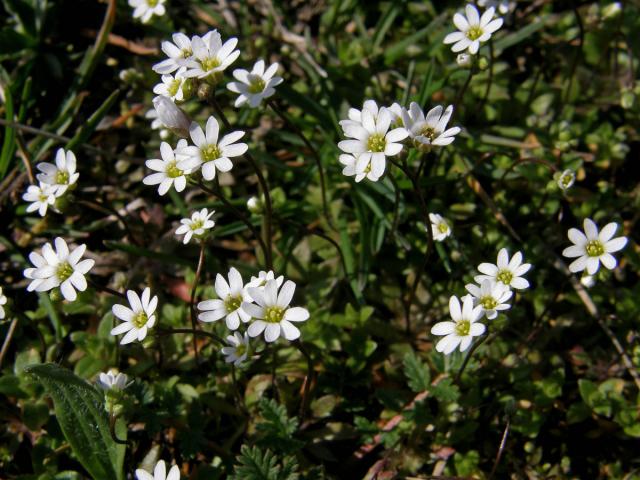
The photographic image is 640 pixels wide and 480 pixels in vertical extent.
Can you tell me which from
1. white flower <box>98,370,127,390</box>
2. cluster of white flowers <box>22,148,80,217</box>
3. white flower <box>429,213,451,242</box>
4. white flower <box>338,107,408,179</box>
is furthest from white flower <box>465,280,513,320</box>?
cluster of white flowers <box>22,148,80,217</box>

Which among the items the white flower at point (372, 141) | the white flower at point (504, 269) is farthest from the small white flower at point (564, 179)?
the white flower at point (372, 141)

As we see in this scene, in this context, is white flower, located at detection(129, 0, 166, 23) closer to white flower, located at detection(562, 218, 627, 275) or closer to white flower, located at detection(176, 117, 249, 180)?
white flower, located at detection(176, 117, 249, 180)

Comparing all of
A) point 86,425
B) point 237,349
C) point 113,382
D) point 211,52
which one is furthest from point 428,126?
point 86,425

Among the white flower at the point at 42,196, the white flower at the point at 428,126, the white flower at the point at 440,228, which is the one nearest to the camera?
the white flower at the point at 428,126

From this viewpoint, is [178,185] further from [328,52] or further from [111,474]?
[328,52]

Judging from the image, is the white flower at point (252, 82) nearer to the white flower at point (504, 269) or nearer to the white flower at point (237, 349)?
the white flower at point (237, 349)

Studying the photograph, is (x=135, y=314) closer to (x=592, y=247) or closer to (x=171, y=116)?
(x=171, y=116)
